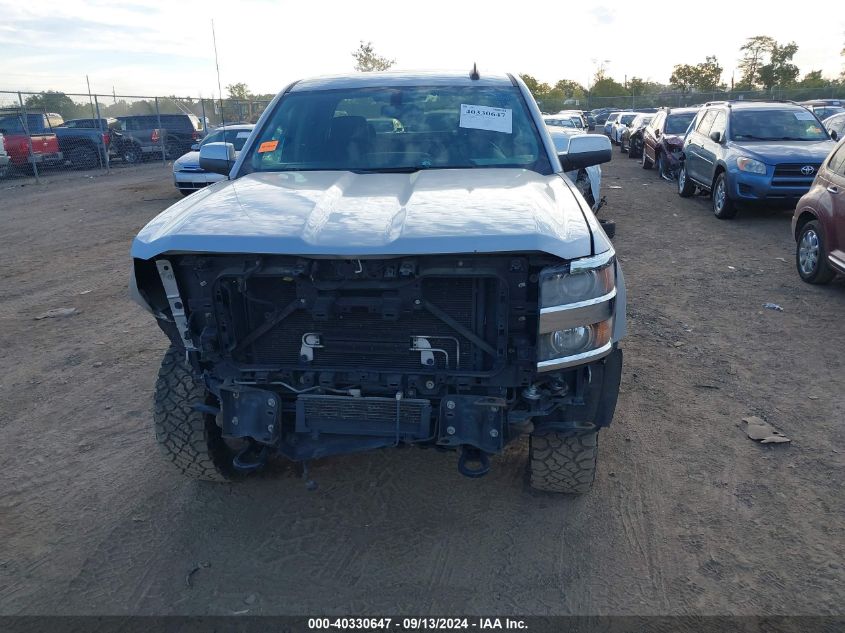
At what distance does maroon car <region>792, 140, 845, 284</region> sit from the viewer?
6199mm

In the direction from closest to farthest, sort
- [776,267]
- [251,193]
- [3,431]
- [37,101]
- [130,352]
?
1. [251,193]
2. [3,431]
3. [130,352]
4. [776,267]
5. [37,101]

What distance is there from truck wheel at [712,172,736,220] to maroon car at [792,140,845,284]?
317cm

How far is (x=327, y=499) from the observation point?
3379 mm

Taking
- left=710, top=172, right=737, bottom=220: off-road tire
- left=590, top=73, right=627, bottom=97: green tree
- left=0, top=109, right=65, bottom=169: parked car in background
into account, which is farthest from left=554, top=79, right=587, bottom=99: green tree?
left=710, top=172, right=737, bottom=220: off-road tire

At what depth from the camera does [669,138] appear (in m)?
15.3

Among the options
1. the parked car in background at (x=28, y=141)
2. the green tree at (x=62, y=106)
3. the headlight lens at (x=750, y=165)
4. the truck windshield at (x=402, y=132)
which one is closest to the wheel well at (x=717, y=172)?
the headlight lens at (x=750, y=165)

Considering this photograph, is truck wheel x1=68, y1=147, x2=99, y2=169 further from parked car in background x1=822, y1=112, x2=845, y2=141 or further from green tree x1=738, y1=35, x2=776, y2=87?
green tree x1=738, y1=35, x2=776, y2=87

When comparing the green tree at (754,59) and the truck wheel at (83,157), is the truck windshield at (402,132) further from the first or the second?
the green tree at (754,59)

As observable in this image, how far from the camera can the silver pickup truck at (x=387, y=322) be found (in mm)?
2600

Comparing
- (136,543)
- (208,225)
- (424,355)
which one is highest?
(208,225)

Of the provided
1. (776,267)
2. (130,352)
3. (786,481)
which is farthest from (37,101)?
(786,481)

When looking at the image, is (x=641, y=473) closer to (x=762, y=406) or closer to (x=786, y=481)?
(x=786, y=481)

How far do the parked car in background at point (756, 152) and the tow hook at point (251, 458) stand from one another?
8614 mm

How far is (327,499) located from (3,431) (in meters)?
2.31
